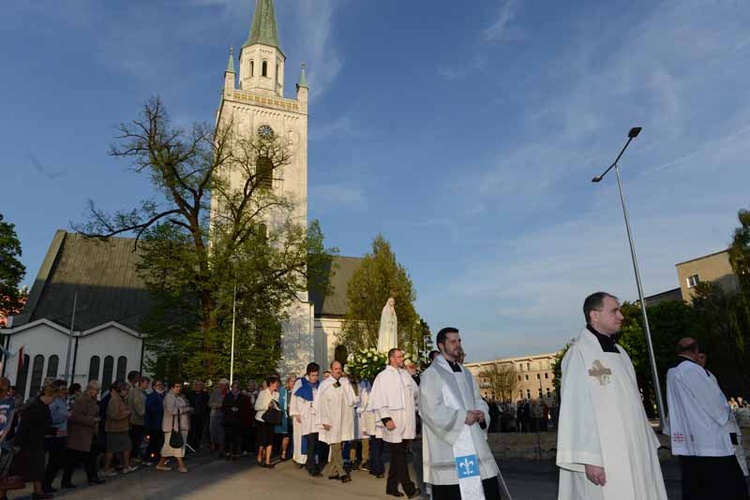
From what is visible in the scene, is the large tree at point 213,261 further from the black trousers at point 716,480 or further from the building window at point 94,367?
the black trousers at point 716,480

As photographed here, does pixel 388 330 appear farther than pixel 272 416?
Yes

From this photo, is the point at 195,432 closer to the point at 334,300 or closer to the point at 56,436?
the point at 56,436

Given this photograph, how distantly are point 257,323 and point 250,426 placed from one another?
13.5m

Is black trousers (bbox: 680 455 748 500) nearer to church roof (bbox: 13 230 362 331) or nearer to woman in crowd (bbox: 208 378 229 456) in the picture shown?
woman in crowd (bbox: 208 378 229 456)

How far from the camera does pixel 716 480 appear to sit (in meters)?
5.57

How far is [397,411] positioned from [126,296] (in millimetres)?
37904

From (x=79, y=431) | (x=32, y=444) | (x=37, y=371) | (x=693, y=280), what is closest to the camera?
(x=32, y=444)

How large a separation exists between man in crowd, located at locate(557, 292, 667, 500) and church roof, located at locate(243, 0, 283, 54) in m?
45.8

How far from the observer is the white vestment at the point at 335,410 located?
10.2 meters

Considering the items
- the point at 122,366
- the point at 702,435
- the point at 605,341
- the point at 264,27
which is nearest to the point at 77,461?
the point at 605,341

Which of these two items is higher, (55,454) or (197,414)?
(197,414)

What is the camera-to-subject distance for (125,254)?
43812 mm

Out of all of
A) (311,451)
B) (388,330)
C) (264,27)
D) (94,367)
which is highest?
(264,27)

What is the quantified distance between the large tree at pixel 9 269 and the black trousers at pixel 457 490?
3661 centimetres
